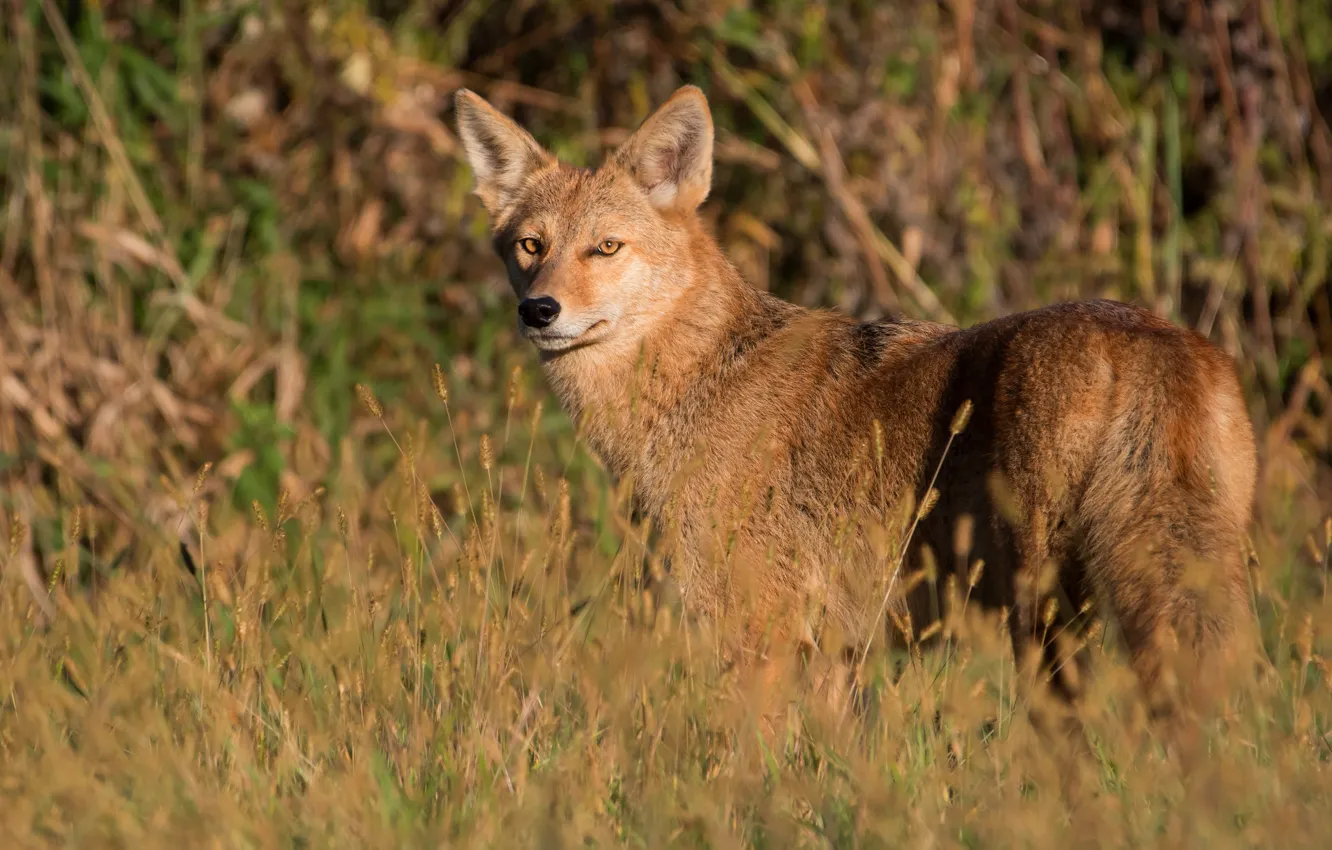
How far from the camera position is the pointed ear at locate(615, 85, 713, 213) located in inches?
198

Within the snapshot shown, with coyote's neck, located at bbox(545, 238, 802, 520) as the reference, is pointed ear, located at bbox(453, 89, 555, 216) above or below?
above

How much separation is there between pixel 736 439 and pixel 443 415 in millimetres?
2740

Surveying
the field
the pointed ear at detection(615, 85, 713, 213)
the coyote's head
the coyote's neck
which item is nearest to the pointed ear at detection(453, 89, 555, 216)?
the coyote's head

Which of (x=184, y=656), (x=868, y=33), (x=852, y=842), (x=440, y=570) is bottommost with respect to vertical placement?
(x=440, y=570)

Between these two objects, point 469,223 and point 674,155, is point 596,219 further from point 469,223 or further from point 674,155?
point 469,223

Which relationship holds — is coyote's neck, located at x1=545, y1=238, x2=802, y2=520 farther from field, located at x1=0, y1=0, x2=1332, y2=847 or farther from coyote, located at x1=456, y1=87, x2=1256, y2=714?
Answer: field, located at x1=0, y1=0, x2=1332, y2=847

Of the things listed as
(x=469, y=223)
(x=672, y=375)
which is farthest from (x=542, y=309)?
(x=469, y=223)

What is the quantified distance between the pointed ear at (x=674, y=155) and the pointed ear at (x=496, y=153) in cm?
41

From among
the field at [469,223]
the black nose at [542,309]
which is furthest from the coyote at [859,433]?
the field at [469,223]

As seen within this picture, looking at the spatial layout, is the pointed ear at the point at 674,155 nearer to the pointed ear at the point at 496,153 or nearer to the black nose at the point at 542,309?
the pointed ear at the point at 496,153

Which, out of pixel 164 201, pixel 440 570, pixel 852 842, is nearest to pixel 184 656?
pixel 852 842

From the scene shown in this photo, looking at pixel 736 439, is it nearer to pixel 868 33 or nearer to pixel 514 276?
pixel 514 276

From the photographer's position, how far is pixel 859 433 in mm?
4355

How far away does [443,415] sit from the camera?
22.7ft
